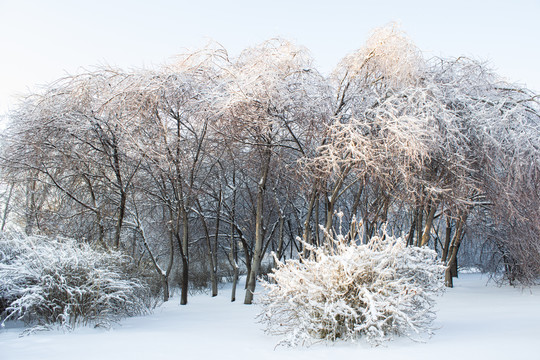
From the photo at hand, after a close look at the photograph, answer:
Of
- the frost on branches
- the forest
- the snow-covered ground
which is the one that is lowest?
the snow-covered ground

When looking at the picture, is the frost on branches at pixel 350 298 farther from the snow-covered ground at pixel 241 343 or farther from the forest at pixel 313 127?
the forest at pixel 313 127

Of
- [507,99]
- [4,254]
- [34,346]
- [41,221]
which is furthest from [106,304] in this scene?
[507,99]

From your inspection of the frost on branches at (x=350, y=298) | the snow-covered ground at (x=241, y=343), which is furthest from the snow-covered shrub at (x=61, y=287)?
the frost on branches at (x=350, y=298)

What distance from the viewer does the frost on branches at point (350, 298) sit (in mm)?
4773

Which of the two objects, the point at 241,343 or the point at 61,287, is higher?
the point at 61,287

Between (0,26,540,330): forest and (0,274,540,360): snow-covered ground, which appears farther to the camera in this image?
(0,26,540,330): forest

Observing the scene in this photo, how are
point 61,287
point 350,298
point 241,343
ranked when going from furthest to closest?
point 61,287, point 241,343, point 350,298

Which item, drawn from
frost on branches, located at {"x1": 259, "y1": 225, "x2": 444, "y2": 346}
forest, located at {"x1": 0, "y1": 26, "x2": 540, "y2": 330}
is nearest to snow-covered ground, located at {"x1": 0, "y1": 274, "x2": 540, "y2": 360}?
frost on branches, located at {"x1": 259, "y1": 225, "x2": 444, "y2": 346}

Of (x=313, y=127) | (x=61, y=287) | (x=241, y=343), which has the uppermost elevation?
(x=313, y=127)

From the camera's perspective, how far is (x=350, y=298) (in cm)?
498

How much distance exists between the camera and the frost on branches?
477 cm

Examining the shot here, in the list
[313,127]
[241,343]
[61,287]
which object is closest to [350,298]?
[241,343]

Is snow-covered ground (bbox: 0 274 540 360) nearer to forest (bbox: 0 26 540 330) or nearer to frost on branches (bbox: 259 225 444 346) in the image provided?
frost on branches (bbox: 259 225 444 346)

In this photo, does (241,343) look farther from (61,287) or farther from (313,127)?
(313,127)
